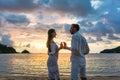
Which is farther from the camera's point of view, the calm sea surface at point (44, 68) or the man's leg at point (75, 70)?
the calm sea surface at point (44, 68)

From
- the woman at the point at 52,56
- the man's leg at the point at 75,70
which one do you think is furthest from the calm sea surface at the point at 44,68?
the man's leg at the point at 75,70

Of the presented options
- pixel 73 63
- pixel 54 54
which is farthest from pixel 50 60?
pixel 73 63

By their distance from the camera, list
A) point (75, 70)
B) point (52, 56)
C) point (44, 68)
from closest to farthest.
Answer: point (75, 70), point (52, 56), point (44, 68)

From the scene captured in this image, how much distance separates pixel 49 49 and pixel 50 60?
45 cm

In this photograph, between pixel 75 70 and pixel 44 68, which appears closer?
pixel 75 70

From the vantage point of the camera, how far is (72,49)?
39.3 feet

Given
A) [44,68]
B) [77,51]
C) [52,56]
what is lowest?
[44,68]

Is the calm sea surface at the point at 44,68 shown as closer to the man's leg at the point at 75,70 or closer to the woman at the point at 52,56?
the woman at the point at 52,56

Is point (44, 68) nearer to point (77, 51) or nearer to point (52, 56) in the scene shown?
point (52, 56)

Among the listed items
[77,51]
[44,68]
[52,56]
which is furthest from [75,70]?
[44,68]

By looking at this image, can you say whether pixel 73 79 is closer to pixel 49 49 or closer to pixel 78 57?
pixel 78 57

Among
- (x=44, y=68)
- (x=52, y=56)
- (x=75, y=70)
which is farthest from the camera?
(x=44, y=68)

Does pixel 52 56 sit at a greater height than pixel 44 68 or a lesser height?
greater

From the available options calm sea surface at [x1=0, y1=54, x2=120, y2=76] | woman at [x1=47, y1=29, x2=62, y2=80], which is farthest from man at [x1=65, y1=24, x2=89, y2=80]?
calm sea surface at [x1=0, y1=54, x2=120, y2=76]
